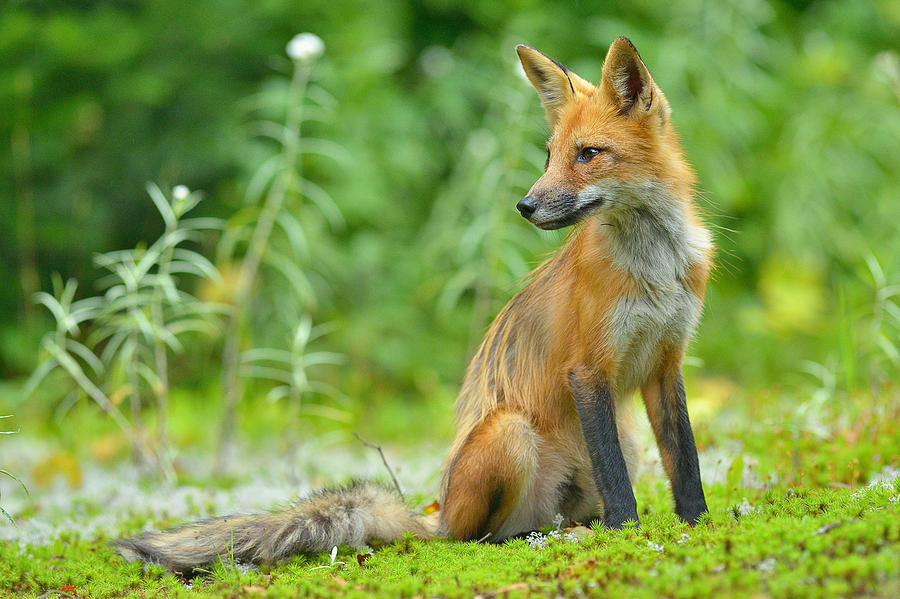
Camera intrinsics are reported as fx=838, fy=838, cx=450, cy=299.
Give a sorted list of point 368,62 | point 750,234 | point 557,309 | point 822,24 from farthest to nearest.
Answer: point 822,24
point 750,234
point 368,62
point 557,309

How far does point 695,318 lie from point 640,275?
400mm

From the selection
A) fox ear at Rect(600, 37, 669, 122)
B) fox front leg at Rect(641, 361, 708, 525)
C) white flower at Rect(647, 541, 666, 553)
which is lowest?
white flower at Rect(647, 541, 666, 553)

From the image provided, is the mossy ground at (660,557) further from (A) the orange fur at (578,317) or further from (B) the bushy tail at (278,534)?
(A) the orange fur at (578,317)

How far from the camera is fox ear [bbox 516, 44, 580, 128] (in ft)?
14.2

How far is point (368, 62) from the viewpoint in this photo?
9.93m

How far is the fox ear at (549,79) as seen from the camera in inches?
170

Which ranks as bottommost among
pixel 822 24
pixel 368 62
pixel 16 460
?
pixel 16 460

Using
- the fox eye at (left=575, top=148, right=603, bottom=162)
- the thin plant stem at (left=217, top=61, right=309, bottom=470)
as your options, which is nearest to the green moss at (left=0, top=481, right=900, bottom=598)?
the fox eye at (left=575, top=148, right=603, bottom=162)

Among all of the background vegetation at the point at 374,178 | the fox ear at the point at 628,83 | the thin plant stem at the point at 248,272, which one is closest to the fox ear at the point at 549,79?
the fox ear at the point at 628,83

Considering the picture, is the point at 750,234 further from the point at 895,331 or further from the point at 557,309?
the point at 557,309

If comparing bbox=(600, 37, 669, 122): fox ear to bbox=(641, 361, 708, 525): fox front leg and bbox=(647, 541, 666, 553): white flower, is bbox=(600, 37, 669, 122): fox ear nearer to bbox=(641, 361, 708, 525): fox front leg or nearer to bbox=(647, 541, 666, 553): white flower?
bbox=(641, 361, 708, 525): fox front leg

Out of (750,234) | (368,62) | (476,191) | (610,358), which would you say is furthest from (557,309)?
(750,234)

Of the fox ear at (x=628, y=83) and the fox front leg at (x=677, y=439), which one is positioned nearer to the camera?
the fox ear at (x=628, y=83)

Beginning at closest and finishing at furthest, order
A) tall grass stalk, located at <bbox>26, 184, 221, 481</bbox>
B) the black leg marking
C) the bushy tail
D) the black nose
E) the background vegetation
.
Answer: the black nose → the bushy tail → the black leg marking → tall grass stalk, located at <bbox>26, 184, 221, 481</bbox> → the background vegetation
